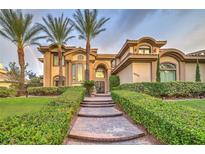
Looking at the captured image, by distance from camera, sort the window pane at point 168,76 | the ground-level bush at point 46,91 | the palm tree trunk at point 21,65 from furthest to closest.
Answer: the ground-level bush at point 46,91, the palm tree trunk at point 21,65, the window pane at point 168,76

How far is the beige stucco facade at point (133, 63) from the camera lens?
1542 centimetres

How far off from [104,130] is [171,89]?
797cm

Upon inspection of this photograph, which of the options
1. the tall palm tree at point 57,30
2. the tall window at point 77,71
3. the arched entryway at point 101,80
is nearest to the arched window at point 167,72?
the tall window at point 77,71

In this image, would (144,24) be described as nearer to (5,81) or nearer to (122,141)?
(122,141)

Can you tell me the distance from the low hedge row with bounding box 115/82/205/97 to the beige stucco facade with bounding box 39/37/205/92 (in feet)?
7.74

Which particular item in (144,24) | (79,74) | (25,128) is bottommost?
(25,128)

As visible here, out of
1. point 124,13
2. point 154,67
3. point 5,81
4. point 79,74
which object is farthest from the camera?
point 5,81

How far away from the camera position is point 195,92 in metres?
13.3

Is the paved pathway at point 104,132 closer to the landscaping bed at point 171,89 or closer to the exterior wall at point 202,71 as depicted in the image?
the landscaping bed at point 171,89

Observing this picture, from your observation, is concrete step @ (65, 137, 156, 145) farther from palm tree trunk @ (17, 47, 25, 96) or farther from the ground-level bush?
palm tree trunk @ (17, 47, 25, 96)

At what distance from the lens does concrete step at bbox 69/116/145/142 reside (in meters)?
5.59

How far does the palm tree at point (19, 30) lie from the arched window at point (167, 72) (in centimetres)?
1167

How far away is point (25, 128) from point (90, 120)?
4341 millimetres
